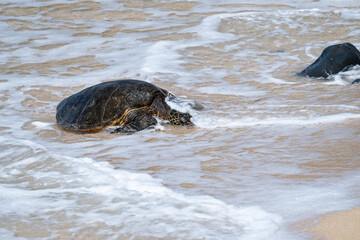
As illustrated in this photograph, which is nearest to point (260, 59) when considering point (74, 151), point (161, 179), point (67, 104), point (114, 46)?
point (114, 46)

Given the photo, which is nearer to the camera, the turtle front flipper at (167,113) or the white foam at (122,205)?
the white foam at (122,205)

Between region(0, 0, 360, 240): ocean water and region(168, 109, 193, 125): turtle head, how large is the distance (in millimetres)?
114

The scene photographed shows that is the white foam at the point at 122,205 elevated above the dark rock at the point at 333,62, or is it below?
above

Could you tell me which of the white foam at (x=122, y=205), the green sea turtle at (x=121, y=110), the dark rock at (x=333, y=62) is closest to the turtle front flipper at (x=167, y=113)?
the green sea turtle at (x=121, y=110)

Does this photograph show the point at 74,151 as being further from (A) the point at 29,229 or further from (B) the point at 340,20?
(B) the point at 340,20

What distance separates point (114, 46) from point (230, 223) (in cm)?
858

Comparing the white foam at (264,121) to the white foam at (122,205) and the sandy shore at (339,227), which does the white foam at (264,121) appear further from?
the sandy shore at (339,227)

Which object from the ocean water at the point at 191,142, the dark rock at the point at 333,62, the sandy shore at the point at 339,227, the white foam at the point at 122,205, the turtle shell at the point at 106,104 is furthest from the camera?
the dark rock at the point at 333,62

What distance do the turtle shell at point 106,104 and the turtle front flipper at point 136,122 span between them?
0.08 m

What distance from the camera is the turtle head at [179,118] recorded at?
203 inches

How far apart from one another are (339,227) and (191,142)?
2.36 metres

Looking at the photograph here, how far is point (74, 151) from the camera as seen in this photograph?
430cm

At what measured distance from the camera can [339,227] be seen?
7.18ft

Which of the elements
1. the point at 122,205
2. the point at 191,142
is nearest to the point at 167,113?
the point at 191,142
